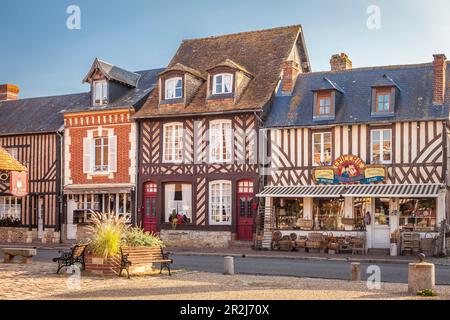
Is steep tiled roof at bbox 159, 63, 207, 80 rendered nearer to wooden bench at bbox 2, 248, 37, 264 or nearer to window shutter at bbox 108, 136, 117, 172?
window shutter at bbox 108, 136, 117, 172

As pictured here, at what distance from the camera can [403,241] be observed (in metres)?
22.9

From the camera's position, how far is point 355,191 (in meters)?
23.6

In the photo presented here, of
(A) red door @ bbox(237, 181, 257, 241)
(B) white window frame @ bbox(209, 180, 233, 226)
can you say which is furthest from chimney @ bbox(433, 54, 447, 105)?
(B) white window frame @ bbox(209, 180, 233, 226)

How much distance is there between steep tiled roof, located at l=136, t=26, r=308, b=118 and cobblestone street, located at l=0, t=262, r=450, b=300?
12373mm

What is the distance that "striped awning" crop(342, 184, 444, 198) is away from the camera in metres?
22.4

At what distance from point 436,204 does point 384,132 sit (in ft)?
9.89

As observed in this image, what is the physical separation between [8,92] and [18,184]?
66.7ft

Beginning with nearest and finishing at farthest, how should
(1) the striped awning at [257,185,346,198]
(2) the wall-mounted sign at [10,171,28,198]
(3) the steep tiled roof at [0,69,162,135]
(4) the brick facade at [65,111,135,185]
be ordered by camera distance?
(2) the wall-mounted sign at [10,171,28,198]
(1) the striped awning at [257,185,346,198]
(4) the brick facade at [65,111,135,185]
(3) the steep tiled roof at [0,69,162,135]

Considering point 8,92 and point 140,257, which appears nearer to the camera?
point 140,257

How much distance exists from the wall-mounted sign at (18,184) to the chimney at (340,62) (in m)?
15.5

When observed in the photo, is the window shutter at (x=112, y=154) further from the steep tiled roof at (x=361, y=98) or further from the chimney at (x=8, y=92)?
the chimney at (x=8, y=92)

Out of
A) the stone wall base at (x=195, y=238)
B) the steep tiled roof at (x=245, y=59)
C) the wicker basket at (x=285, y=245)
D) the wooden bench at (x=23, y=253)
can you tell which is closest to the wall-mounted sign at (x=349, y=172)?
the wicker basket at (x=285, y=245)

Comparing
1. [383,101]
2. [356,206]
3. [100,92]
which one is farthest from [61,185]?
[383,101]

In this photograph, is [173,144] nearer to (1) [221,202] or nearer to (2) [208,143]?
(2) [208,143]
